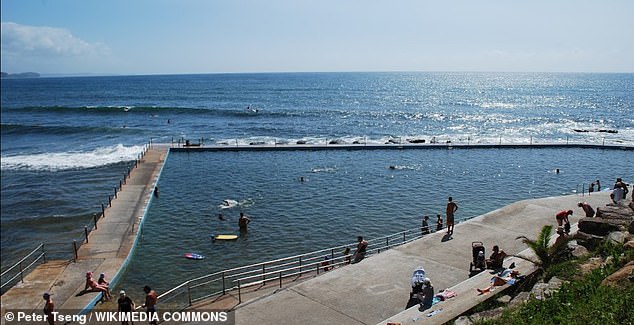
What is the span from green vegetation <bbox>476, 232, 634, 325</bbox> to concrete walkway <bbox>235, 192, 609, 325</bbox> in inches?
77.8

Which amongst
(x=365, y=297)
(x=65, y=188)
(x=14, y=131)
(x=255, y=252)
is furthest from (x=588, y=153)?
(x=14, y=131)

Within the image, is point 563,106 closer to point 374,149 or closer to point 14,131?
point 374,149

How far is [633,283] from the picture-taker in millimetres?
9125

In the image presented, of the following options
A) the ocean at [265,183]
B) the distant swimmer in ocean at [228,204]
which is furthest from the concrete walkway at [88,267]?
the distant swimmer in ocean at [228,204]

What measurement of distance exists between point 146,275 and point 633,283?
52.6 feet

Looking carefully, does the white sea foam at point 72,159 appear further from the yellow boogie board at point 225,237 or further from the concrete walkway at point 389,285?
the concrete walkway at point 389,285

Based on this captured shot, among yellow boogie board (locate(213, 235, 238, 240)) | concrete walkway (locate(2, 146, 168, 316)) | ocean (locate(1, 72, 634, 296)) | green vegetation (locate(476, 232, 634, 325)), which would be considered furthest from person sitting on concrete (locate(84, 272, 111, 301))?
green vegetation (locate(476, 232, 634, 325))

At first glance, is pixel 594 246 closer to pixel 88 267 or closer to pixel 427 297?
pixel 427 297

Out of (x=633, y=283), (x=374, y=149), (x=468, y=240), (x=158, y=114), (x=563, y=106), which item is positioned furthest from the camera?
(x=563, y=106)

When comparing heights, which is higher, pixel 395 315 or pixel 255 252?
pixel 395 315

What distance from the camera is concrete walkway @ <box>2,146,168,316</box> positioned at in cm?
1575

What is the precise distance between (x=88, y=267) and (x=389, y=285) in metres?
11.8

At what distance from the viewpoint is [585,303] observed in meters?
8.74

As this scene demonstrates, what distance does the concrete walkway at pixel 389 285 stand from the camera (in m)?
12.1
